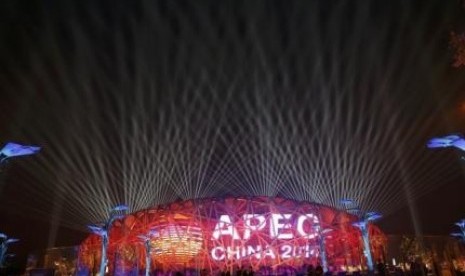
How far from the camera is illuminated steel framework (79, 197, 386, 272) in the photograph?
4816cm

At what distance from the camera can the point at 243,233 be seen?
4988cm

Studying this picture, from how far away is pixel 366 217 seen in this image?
27375 millimetres

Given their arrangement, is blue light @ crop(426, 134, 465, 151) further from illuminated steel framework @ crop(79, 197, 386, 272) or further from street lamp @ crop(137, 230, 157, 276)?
illuminated steel framework @ crop(79, 197, 386, 272)

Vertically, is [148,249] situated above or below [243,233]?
below

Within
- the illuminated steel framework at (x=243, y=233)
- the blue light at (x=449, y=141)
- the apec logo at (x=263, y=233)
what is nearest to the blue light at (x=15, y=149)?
the blue light at (x=449, y=141)

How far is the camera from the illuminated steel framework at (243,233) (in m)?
48.2

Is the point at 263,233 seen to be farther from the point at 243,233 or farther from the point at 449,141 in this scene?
the point at 449,141

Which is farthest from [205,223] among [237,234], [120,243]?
[120,243]

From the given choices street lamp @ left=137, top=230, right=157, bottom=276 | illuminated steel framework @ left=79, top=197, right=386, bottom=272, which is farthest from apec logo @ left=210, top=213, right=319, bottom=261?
street lamp @ left=137, top=230, right=157, bottom=276

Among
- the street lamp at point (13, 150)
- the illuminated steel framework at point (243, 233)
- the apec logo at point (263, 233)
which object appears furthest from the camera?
the apec logo at point (263, 233)

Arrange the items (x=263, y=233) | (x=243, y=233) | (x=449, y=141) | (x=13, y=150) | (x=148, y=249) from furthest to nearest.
→ (x=263, y=233) → (x=243, y=233) → (x=148, y=249) → (x=13, y=150) → (x=449, y=141)

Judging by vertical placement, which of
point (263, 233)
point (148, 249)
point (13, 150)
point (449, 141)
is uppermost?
point (263, 233)

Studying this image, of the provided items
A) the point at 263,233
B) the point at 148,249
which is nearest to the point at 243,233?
the point at 263,233

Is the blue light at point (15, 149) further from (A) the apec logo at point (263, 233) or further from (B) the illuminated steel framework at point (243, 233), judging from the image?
(A) the apec logo at point (263, 233)
